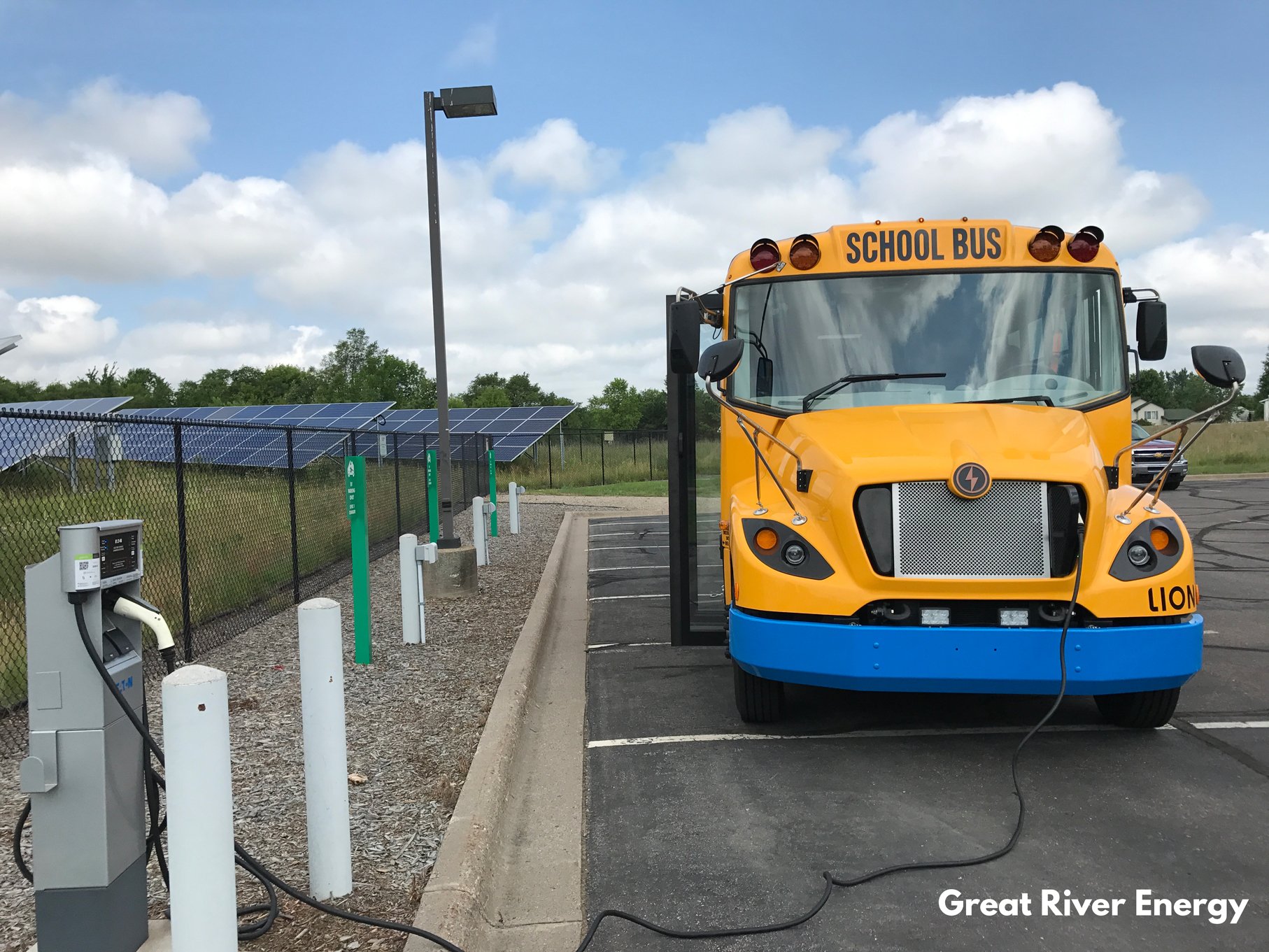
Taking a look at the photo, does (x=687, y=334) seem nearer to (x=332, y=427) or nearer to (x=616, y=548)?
(x=616, y=548)

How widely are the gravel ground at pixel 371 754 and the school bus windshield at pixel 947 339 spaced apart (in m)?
2.65

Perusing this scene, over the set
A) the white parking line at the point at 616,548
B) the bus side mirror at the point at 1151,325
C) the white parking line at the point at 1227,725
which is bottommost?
the white parking line at the point at 1227,725

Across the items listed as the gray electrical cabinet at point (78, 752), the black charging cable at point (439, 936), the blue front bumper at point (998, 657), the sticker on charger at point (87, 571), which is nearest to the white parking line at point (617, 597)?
the blue front bumper at point (998, 657)

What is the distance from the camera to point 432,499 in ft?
36.2

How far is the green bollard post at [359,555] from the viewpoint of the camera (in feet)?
21.7

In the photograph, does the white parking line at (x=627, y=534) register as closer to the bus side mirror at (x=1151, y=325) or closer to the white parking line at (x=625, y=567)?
the white parking line at (x=625, y=567)

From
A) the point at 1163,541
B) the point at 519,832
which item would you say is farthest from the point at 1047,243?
the point at 519,832

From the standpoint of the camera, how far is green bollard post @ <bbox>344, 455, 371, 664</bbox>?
6.61 metres

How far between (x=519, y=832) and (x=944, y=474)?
8.08 feet

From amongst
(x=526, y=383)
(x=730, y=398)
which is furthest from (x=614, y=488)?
(x=526, y=383)

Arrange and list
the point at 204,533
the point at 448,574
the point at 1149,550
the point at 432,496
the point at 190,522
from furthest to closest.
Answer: the point at 190,522 → the point at 204,533 → the point at 432,496 → the point at 448,574 → the point at 1149,550

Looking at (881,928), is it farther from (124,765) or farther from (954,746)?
(124,765)

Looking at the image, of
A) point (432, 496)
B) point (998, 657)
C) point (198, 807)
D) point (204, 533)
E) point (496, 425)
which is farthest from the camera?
point (496, 425)

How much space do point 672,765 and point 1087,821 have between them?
1.90 m
